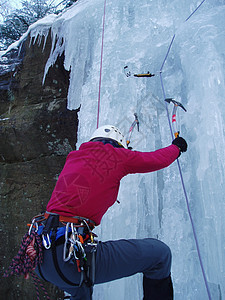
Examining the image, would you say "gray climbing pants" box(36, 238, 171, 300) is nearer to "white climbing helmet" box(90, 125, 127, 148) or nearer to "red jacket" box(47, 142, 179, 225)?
"red jacket" box(47, 142, 179, 225)

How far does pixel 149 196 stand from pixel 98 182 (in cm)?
105

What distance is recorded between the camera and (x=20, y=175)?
13.1 feet

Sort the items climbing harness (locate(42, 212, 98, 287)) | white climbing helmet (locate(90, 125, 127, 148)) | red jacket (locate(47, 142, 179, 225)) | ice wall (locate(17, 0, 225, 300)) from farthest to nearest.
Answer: ice wall (locate(17, 0, 225, 300)) < white climbing helmet (locate(90, 125, 127, 148)) < red jacket (locate(47, 142, 179, 225)) < climbing harness (locate(42, 212, 98, 287))

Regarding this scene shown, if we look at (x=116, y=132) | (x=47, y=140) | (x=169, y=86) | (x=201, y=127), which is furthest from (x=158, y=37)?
(x=47, y=140)

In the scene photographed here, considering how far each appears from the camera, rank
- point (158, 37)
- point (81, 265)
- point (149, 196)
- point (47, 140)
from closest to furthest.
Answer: point (81, 265) → point (149, 196) → point (158, 37) → point (47, 140)

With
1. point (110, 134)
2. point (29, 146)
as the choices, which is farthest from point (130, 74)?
point (29, 146)

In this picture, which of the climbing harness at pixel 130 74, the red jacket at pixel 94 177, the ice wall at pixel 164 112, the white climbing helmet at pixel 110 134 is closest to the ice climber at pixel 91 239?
the red jacket at pixel 94 177

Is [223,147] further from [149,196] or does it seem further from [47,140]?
[47,140]

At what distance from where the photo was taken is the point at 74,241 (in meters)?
1.33

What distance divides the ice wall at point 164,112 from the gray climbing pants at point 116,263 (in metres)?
0.68

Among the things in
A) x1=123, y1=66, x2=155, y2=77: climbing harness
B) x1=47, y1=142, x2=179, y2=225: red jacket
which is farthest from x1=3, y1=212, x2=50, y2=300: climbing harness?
x1=123, y1=66, x2=155, y2=77: climbing harness

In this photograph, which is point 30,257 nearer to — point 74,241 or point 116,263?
point 74,241

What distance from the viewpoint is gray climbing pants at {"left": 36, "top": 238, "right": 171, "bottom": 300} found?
4.51ft

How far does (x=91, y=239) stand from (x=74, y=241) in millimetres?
153
